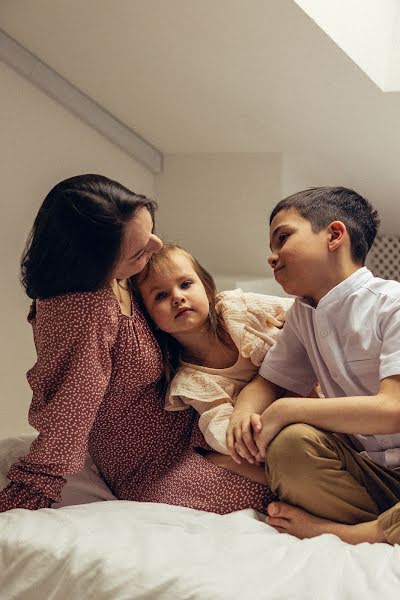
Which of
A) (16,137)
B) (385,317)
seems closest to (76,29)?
(16,137)

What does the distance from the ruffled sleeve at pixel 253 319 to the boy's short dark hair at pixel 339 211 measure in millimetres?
206

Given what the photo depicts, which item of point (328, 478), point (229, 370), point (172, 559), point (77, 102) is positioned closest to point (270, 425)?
point (328, 478)

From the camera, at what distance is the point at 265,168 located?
3.45 m

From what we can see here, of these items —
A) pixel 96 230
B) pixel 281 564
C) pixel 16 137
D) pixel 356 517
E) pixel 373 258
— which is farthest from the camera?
pixel 373 258

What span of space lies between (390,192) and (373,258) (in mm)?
468

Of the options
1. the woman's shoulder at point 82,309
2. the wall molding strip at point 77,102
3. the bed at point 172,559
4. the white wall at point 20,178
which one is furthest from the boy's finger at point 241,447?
the wall molding strip at point 77,102

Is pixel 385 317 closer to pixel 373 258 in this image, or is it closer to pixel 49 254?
pixel 49 254

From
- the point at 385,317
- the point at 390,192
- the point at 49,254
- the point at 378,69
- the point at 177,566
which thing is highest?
the point at 378,69

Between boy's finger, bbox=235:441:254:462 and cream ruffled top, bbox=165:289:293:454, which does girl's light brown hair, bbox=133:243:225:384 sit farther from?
boy's finger, bbox=235:441:254:462

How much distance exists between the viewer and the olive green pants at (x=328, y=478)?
1.57 m

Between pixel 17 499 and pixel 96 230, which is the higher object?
pixel 96 230

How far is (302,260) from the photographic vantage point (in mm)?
1750

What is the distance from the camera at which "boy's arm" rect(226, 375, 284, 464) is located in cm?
168

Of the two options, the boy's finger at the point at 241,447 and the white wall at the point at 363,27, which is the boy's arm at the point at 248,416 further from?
the white wall at the point at 363,27
